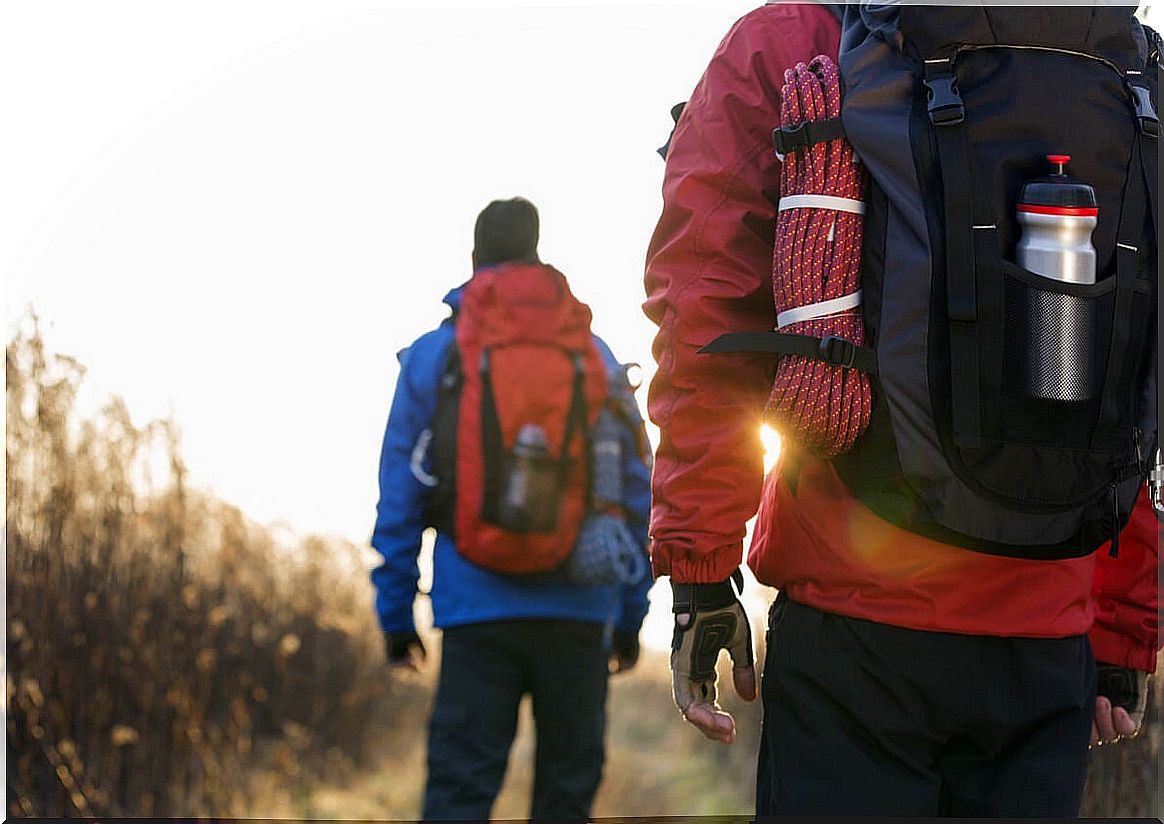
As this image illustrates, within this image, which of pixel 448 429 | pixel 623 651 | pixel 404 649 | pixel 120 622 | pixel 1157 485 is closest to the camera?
pixel 1157 485

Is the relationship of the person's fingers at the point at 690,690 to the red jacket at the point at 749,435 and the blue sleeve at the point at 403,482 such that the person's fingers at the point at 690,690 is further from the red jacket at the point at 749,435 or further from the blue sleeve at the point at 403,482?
the blue sleeve at the point at 403,482

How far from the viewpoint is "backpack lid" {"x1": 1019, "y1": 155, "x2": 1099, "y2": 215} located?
1.46 m

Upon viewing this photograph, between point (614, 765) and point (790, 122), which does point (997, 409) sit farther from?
point (614, 765)

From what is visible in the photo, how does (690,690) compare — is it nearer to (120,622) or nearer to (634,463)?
(634,463)

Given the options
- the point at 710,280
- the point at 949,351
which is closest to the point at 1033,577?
the point at 949,351

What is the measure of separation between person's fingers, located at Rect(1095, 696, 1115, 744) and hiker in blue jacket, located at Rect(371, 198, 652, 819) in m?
1.64

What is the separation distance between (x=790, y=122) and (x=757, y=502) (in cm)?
45

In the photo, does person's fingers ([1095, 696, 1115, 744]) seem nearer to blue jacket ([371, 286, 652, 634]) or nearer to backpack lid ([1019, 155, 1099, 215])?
backpack lid ([1019, 155, 1099, 215])

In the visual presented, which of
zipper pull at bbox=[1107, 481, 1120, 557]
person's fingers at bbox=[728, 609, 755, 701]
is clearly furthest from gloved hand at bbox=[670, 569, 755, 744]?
zipper pull at bbox=[1107, 481, 1120, 557]

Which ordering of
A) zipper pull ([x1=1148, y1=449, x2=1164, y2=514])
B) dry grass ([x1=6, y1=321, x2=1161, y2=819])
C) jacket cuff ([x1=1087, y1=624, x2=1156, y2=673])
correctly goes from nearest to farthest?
zipper pull ([x1=1148, y1=449, x2=1164, y2=514]) → jacket cuff ([x1=1087, y1=624, x2=1156, y2=673]) → dry grass ([x1=6, y1=321, x2=1161, y2=819])

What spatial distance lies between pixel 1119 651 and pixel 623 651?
1923 millimetres

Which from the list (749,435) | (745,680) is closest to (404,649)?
(745,680)

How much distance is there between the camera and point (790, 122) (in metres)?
1.51

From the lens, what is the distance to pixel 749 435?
1622 mm
